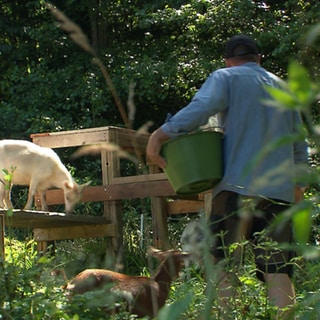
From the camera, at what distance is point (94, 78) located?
53.3ft

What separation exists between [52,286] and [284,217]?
2.64 meters

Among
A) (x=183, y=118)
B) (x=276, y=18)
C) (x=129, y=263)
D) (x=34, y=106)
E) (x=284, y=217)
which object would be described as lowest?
(x=129, y=263)

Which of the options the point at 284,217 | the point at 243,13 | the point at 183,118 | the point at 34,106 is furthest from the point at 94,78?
the point at 284,217

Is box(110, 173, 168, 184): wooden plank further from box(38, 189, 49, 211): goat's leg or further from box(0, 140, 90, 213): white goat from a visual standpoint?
box(38, 189, 49, 211): goat's leg

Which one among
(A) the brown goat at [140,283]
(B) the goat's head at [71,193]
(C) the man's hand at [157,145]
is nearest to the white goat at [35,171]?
(B) the goat's head at [71,193]

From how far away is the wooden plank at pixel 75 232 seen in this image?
30.5 feet

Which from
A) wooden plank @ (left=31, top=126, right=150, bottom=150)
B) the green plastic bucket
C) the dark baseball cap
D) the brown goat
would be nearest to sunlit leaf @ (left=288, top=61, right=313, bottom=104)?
the green plastic bucket

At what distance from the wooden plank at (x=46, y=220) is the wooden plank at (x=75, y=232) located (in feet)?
0.29

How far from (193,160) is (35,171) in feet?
21.0

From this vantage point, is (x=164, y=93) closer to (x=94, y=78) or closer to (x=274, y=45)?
(x=94, y=78)

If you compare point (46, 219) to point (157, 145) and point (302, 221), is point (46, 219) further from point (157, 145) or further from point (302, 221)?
point (302, 221)

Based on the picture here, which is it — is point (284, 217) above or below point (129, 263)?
above

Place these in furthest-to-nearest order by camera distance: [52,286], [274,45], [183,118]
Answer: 1. [274,45]
2. [183,118]
3. [52,286]

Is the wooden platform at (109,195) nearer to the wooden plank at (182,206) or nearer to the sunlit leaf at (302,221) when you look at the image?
the wooden plank at (182,206)
